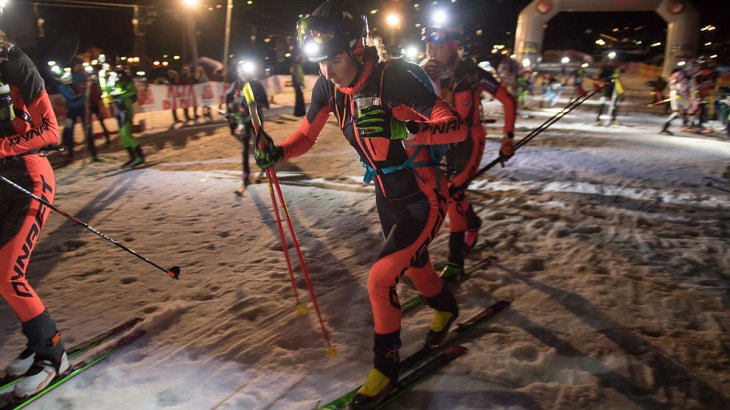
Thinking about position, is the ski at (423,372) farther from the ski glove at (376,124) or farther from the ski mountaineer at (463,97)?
the ski glove at (376,124)

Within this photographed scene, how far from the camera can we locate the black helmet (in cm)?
249

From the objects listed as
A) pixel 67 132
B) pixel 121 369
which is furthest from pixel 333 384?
pixel 67 132

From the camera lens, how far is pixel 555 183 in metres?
8.06

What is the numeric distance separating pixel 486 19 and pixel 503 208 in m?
65.9

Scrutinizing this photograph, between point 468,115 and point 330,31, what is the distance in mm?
2478

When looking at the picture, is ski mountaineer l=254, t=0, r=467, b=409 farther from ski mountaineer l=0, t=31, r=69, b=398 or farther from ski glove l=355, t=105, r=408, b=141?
ski mountaineer l=0, t=31, r=69, b=398

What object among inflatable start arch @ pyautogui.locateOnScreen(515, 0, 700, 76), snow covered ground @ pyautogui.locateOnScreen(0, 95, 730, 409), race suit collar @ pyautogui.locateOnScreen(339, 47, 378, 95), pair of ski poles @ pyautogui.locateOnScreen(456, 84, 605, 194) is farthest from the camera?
inflatable start arch @ pyautogui.locateOnScreen(515, 0, 700, 76)

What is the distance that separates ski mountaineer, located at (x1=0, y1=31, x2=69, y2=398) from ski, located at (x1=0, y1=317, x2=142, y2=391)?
0.18 metres

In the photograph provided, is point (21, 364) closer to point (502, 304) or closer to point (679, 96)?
point (502, 304)

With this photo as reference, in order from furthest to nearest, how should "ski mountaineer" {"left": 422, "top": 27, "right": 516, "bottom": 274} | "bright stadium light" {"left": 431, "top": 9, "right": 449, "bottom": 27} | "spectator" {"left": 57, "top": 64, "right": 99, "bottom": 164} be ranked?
"spectator" {"left": 57, "top": 64, "right": 99, "bottom": 164} → "bright stadium light" {"left": 431, "top": 9, "right": 449, "bottom": 27} → "ski mountaineer" {"left": 422, "top": 27, "right": 516, "bottom": 274}

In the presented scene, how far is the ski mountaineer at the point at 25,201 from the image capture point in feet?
9.34

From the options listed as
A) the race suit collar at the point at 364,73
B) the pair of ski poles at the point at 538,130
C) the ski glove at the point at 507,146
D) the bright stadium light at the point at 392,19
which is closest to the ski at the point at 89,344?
the race suit collar at the point at 364,73

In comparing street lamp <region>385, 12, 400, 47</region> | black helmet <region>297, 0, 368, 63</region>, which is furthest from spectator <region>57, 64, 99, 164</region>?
street lamp <region>385, 12, 400, 47</region>

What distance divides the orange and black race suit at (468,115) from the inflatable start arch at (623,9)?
26.7 m
